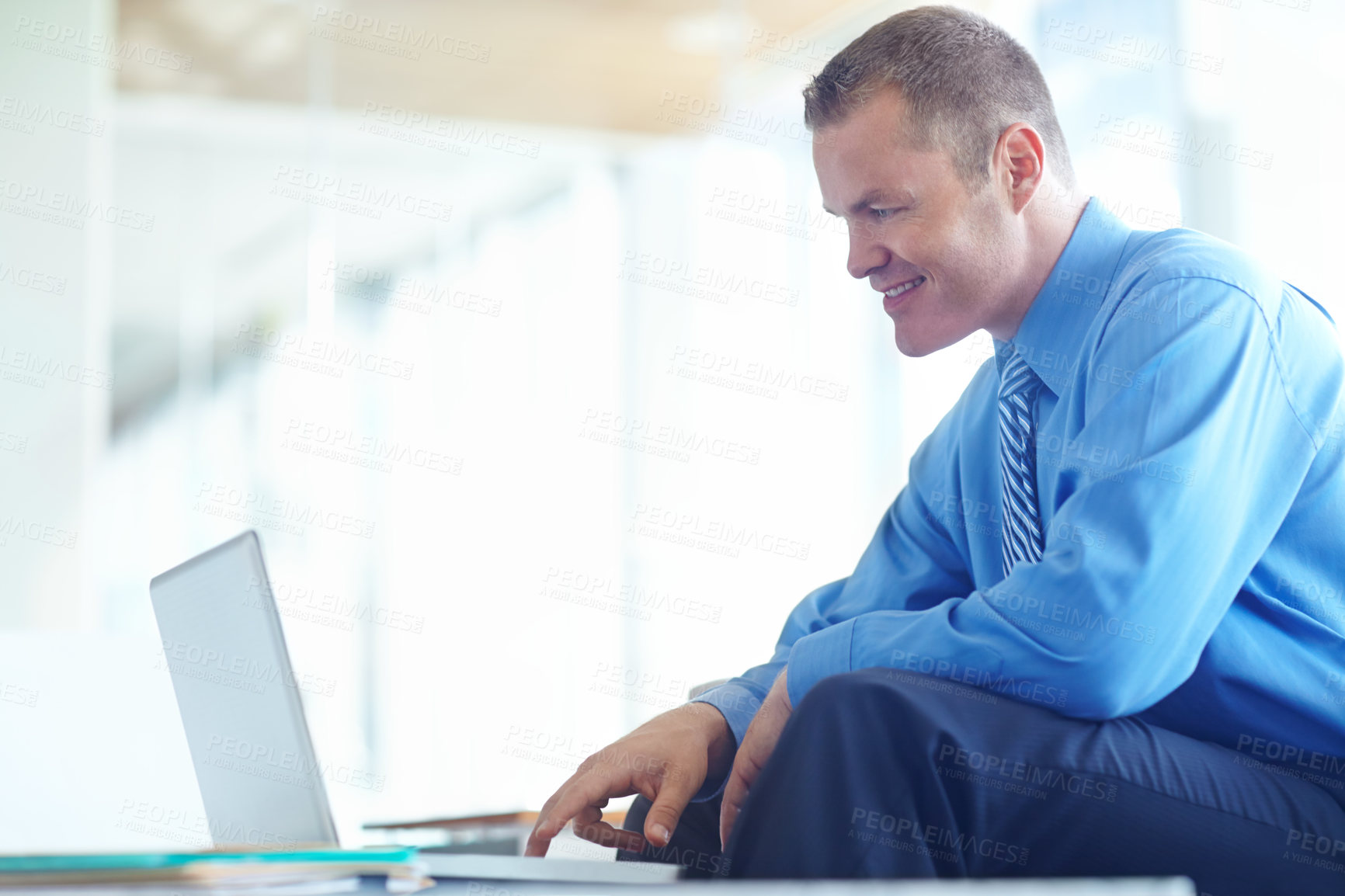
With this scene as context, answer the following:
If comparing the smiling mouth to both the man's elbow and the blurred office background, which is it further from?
the blurred office background

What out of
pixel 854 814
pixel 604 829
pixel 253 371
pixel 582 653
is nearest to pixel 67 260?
pixel 253 371

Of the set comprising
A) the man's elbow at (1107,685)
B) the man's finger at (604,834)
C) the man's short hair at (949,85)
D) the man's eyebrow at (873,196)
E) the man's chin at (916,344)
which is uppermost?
the man's short hair at (949,85)

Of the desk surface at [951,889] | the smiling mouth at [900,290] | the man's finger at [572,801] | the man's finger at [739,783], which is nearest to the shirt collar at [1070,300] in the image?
the smiling mouth at [900,290]

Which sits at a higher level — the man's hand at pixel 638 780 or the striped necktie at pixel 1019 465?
the striped necktie at pixel 1019 465

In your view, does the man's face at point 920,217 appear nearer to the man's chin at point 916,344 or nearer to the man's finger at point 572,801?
the man's chin at point 916,344

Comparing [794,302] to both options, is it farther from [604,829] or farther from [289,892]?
[289,892]

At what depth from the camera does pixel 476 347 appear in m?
4.99

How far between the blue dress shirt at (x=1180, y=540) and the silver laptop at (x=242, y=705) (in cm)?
33

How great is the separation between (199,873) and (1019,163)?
3.66ft

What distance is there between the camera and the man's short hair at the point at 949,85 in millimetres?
1267

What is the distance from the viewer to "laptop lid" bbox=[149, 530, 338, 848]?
3.06 feet

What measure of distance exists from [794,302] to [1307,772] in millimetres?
3763

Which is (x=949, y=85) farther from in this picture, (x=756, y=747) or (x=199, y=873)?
(x=199, y=873)

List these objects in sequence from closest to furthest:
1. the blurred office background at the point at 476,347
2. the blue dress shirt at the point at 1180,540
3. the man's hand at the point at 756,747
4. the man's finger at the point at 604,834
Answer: the blue dress shirt at the point at 1180,540 < the man's hand at the point at 756,747 < the man's finger at the point at 604,834 < the blurred office background at the point at 476,347
